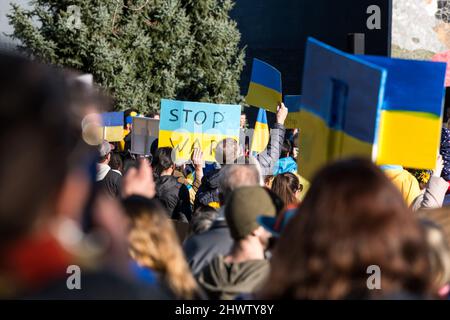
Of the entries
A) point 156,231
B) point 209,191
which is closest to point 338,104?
point 156,231

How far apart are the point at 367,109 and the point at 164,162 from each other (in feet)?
15.2

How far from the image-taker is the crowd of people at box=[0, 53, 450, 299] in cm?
127

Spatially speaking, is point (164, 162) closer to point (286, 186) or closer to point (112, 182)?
point (112, 182)

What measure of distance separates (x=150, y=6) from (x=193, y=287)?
→ 54.9 ft

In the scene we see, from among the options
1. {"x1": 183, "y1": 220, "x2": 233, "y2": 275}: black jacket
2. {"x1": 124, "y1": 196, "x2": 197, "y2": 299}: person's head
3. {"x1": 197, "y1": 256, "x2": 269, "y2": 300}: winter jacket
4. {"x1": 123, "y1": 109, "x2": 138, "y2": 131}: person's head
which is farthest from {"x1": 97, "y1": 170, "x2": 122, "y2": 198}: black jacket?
{"x1": 123, "y1": 109, "x2": 138, "y2": 131}: person's head

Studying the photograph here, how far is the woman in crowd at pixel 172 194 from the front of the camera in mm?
7633

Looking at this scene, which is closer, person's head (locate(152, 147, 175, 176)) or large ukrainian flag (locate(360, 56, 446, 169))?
large ukrainian flag (locate(360, 56, 446, 169))

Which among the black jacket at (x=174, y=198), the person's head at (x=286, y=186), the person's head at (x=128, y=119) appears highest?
the person's head at (x=128, y=119)

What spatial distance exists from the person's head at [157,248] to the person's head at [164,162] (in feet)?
15.4

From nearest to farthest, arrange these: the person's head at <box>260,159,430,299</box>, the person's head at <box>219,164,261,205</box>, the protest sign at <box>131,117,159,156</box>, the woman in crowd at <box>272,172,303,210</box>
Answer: the person's head at <box>260,159,430,299</box> → the person's head at <box>219,164,261,205</box> → the woman in crowd at <box>272,172,303,210</box> → the protest sign at <box>131,117,159,156</box>

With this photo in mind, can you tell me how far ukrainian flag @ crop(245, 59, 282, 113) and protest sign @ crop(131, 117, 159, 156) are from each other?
2.93 m

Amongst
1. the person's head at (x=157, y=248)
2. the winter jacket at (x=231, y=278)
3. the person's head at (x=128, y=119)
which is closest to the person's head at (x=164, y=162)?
the winter jacket at (x=231, y=278)

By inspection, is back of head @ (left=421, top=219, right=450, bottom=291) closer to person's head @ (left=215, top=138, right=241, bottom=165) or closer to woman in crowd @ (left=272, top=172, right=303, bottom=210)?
woman in crowd @ (left=272, top=172, right=303, bottom=210)

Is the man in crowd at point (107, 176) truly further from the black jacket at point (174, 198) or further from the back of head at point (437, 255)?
the back of head at point (437, 255)
